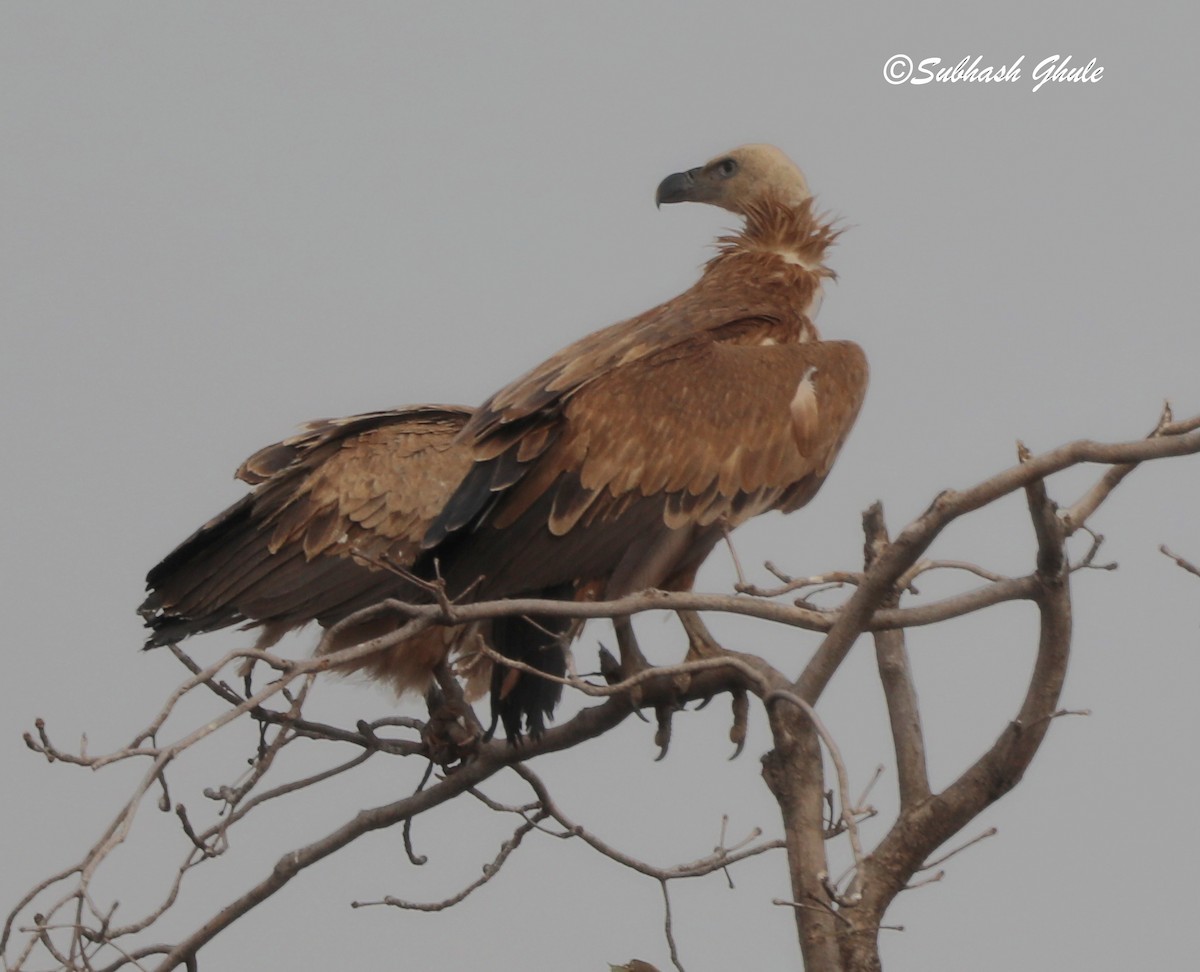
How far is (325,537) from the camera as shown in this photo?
7137 millimetres

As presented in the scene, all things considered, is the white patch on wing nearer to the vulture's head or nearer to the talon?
the talon

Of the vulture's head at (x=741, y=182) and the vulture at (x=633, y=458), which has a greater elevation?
the vulture's head at (x=741, y=182)

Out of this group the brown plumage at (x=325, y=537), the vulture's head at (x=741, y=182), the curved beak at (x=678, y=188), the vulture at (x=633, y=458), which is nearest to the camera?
the vulture at (x=633, y=458)

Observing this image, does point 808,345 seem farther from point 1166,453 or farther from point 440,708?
point 1166,453

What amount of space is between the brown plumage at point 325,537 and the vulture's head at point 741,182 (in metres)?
1.28

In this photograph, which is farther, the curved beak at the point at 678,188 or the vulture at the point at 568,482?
the curved beak at the point at 678,188

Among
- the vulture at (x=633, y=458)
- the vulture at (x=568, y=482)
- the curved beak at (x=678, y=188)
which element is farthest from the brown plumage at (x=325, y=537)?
the curved beak at (x=678, y=188)

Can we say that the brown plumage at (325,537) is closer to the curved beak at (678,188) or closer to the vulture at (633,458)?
the vulture at (633,458)

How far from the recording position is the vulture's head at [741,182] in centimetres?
741

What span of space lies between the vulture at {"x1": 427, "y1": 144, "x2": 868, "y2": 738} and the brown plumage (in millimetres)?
907

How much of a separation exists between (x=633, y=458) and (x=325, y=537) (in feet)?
5.22

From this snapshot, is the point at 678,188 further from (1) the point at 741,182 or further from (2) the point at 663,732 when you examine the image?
(2) the point at 663,732

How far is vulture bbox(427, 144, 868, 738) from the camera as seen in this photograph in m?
Answer: 5.86

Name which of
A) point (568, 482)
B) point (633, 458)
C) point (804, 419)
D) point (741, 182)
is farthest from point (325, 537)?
point (741, 182)
